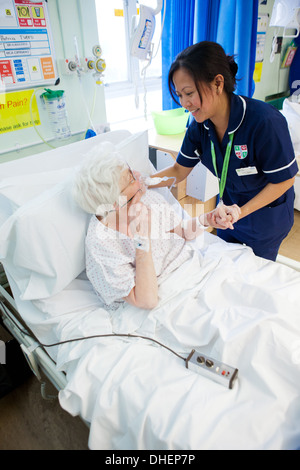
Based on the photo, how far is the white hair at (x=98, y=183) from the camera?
1.20 metres

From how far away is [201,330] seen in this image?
41.5 inches

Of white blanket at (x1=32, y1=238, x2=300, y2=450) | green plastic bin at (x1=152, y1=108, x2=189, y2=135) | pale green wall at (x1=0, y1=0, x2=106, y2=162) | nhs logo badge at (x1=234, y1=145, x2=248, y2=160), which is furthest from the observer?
green plastic bin at (x1=152, y1=108, x2=189, y2=135)

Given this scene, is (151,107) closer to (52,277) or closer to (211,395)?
(52,277)

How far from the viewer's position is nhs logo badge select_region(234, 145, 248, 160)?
54.1 inches

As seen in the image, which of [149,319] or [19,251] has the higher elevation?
[19,251]

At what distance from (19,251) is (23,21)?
130cm

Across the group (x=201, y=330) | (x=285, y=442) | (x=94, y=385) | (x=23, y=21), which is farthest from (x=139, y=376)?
(x=23, y=21)

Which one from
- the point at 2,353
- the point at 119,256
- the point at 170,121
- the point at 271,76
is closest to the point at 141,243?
the point at 119,256

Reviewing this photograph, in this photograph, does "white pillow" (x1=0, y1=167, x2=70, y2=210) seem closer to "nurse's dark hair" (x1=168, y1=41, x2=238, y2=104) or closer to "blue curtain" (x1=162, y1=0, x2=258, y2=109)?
"nurse's dark hair" (x1=168, y1=41, x2=238, y2=104)

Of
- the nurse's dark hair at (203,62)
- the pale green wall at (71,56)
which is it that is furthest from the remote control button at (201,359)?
the pale green wall at (71,56)

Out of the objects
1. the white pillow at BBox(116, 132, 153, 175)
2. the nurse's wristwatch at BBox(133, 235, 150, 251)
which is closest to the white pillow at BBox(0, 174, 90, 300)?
the nurse's wristwatch at BBox(133, 235, 150, 251)

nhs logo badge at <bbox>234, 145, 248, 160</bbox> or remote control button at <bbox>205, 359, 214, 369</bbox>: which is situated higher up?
nhs logo badge at <bbox>234, 145, 248, 160</bbox>

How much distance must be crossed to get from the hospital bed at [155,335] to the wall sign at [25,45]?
0.52 metres

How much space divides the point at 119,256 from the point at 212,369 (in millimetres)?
525
